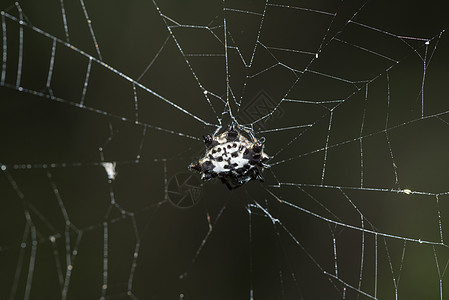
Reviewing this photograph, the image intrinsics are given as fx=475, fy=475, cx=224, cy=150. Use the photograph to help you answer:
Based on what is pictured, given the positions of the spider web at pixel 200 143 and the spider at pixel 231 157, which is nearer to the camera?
the spider at pixel 231 157

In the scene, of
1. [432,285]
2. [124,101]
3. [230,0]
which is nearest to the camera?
[432,285]

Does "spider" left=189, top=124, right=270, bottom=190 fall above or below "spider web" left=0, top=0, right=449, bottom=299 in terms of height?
below

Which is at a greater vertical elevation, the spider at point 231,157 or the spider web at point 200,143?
the spider web at point 200,143

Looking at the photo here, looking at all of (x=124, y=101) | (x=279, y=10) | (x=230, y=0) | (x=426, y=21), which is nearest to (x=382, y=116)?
(x=426, y=21)

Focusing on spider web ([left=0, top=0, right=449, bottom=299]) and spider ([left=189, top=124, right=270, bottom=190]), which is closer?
spider ([left=189, top=124, right=270, bottom=190])

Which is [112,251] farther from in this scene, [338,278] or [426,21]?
[426,21]
